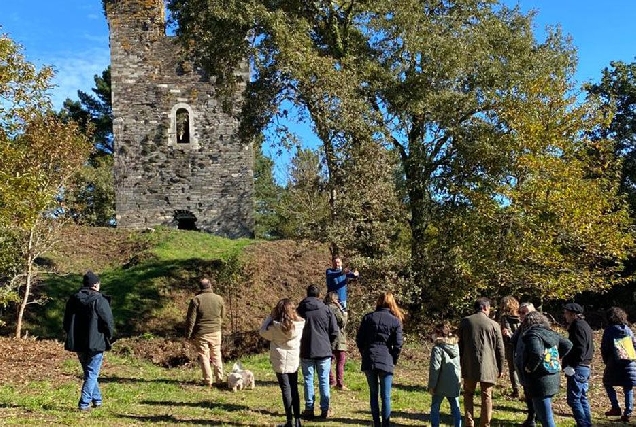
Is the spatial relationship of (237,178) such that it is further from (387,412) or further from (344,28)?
(387,412)

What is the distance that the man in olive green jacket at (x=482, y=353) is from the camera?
724 centimetres

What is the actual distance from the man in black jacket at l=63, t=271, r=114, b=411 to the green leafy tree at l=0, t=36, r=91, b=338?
12.2 ft

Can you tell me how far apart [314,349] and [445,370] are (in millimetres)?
1624

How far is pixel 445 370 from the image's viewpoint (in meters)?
7.19

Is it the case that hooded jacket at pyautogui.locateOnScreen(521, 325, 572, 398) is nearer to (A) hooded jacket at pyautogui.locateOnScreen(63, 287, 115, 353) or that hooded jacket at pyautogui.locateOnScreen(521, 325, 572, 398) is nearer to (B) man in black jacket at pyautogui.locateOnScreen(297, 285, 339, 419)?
(B) man in black jacket at pyautogui.locateOnScreen(297, 285, 339, 419)

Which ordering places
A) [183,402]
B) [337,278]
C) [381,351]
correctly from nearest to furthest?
[381,351] < [183,402] < [337,278]

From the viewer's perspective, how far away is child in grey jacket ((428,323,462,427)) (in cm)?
716

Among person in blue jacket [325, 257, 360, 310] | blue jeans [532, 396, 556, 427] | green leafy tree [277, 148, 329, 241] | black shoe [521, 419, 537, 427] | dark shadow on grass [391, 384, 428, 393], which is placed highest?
green leafy tree [277, 148, 329, 241]

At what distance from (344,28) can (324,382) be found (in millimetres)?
10287

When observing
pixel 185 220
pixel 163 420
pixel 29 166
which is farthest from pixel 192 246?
pixel 163 420

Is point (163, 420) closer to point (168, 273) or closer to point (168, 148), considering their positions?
point (168, 273)

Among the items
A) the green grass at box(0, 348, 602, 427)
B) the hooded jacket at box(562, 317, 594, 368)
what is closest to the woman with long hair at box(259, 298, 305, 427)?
the green grass at box(0, 348, 602, 427)

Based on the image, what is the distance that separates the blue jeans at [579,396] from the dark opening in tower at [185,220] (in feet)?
58.8

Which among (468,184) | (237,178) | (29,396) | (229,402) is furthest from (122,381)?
(237,178)
